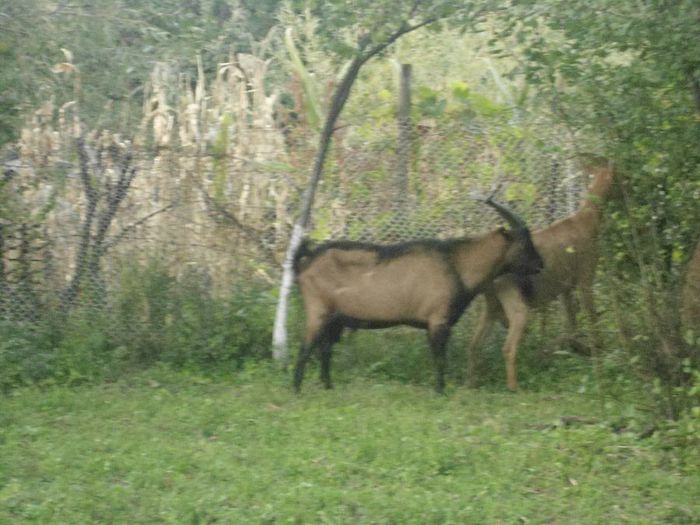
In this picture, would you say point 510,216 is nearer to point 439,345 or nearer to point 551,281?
point 551,281

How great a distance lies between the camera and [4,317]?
9648 millimetres

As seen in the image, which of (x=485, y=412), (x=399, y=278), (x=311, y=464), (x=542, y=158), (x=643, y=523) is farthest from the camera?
(x=542, y=158)

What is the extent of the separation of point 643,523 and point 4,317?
5719 mm

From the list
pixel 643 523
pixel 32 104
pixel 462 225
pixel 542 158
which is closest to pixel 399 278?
pixel 462 225

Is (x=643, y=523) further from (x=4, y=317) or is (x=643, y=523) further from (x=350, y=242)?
(x=4, y=317)

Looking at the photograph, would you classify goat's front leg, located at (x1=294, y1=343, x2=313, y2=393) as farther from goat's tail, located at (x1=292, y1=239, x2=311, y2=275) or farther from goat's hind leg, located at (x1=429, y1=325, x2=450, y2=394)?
goat's hind leg, located at (x1=429, y1=325, x2=450, y2=394)

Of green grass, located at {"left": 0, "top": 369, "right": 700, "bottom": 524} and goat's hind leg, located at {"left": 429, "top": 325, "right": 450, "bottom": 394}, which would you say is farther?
goat's hind leg, located at {"left": 429, "top": 325, "right": 450, "bottom": 394}

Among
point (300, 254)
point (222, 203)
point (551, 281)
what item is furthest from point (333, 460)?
point (222, 203)

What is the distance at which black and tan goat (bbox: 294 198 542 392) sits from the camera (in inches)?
342

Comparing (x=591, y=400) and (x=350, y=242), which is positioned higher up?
(x=350, y=242)

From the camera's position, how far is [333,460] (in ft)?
22.9

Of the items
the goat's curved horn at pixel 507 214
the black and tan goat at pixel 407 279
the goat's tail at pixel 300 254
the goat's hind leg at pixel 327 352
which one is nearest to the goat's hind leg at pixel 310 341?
the black and tan goat at pixel 407 279

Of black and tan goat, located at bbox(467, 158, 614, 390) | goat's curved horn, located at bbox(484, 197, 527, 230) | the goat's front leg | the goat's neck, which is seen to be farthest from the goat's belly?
goat's curved horn, located at bbox(484, 197, 527, 230)

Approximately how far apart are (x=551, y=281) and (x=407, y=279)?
124cm
